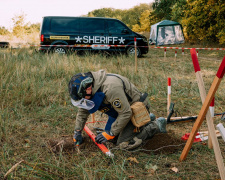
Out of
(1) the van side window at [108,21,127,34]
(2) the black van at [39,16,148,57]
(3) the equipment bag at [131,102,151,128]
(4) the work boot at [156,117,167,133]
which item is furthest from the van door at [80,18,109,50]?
(3) the equipment bag at [131,102,151,128]

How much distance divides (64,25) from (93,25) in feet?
3.99

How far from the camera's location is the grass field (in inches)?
93.0

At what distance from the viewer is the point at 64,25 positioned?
980 centimetres

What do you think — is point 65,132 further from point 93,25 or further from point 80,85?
point 93,25

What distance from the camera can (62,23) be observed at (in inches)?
384

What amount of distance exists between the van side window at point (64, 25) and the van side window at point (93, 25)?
0.97 feet

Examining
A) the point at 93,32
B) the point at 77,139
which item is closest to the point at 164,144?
the point at 77,139

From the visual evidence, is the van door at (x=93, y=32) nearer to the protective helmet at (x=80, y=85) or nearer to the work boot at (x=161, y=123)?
the work boot at (x=161, y=123)

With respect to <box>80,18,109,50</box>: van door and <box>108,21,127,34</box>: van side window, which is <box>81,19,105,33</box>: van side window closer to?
<box>80,18,109,50</box>: van door

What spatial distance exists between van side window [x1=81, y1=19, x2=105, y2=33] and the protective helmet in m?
7.87

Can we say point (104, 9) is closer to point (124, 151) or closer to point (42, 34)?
point (42, 34)

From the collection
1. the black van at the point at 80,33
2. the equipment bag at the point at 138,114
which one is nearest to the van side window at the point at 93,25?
the black van at the point at 80,33

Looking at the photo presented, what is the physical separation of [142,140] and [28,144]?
1498 millimetres

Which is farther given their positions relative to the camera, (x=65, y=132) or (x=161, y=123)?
(x=65, y=132)
